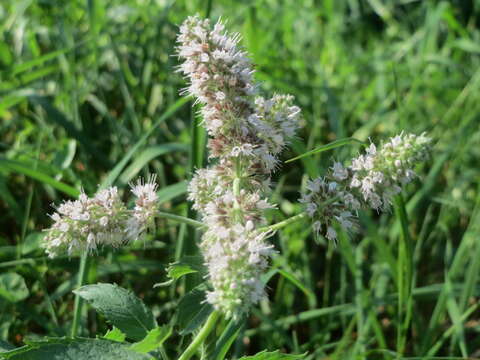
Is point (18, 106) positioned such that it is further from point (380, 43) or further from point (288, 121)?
point (380, 43)

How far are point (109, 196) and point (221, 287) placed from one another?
412mm

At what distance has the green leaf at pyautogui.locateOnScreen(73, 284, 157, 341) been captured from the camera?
1419mm

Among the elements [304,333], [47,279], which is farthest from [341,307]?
[47,279]

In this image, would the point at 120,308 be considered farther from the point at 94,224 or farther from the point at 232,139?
the point at 232,139

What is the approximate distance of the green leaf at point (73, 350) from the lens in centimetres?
128

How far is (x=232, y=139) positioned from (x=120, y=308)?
50cm

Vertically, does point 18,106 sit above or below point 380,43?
below

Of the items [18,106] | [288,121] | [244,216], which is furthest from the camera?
[18,106]

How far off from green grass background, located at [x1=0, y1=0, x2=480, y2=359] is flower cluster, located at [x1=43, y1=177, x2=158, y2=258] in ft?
1.47

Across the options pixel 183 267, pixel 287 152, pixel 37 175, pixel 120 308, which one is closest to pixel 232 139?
pixel 183 267

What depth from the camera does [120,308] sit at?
1432mm

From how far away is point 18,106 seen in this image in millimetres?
3084

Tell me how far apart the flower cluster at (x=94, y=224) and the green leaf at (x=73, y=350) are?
0.67 feet

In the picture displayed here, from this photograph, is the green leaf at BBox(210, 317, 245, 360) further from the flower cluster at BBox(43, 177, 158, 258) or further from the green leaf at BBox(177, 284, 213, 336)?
the flower cluster at BBox(43, 177, 158, 258)
